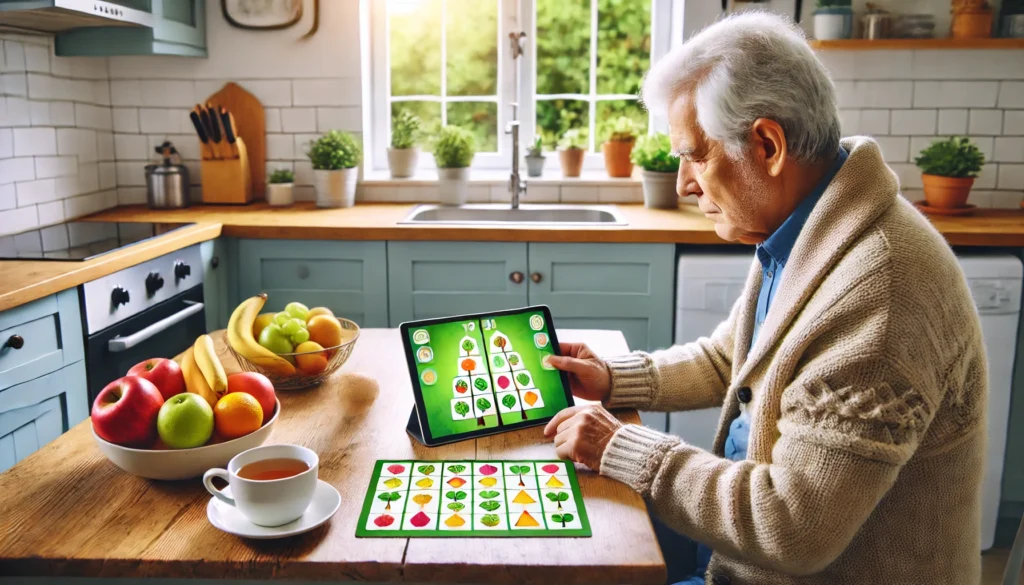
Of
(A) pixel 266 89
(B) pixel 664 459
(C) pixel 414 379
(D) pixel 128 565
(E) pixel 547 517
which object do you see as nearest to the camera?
(D) pixel 128 565

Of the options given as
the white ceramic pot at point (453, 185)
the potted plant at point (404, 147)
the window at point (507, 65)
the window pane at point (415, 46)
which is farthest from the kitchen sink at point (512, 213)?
the window pane at point (415, 46)

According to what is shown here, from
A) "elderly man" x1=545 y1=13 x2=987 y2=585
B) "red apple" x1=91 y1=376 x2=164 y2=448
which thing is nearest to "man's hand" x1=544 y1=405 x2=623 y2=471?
"elderly man" x1=545 y1=13 x2=987 y2=585

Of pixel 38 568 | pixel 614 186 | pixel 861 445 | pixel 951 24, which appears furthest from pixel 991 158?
pixel 38 568

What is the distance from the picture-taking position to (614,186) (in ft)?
12.0

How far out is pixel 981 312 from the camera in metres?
2.80

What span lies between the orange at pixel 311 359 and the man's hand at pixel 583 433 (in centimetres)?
44

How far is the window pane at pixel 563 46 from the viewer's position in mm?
3766

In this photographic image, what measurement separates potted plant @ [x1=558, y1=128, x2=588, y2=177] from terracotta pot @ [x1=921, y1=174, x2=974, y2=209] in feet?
4.38

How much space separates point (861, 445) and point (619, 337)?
85cm

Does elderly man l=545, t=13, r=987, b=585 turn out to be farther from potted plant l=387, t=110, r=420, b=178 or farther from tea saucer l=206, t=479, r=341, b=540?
potted plant l=387, t=110, r=420, b=178

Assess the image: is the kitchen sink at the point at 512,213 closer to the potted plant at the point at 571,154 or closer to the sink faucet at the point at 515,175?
the sink faucet at the point at 515,175

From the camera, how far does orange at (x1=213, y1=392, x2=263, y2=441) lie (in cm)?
119

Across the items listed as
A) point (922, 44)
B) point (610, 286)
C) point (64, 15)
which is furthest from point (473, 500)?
point (922, 44)

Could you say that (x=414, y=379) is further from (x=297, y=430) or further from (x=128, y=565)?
(x=128, y=565)
